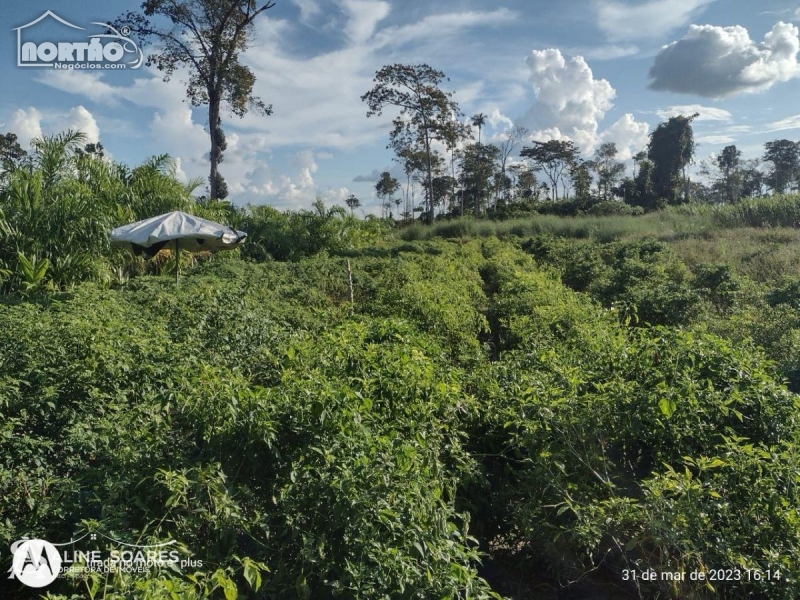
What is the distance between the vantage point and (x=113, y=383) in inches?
150

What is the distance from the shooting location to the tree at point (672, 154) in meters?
44.2

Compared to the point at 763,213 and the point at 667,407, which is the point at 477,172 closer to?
the point at 763,213

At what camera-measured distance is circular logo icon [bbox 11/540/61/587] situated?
2.36m

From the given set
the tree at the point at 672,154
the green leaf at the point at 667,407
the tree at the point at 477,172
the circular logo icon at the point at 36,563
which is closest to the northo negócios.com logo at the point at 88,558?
the circular logo icon at the point at 36,563

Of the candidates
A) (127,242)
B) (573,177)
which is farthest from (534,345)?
(573,177)

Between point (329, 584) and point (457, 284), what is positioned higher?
point (457, 284)

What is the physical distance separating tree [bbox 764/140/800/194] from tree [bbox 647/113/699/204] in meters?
19.7

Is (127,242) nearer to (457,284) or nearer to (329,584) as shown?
(457,284)

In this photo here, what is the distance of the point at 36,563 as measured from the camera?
2.42 meters

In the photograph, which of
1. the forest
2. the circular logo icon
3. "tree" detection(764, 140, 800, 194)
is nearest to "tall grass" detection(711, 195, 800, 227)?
the forest

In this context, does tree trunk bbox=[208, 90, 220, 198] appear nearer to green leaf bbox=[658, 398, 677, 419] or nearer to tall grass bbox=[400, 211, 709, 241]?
tall grass bbox=[400, 211, 709, 241]

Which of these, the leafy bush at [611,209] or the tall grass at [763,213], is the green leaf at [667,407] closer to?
the tall grass at [763,213]

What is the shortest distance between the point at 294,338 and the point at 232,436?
248cm

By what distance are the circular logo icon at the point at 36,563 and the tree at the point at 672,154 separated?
157 ft
